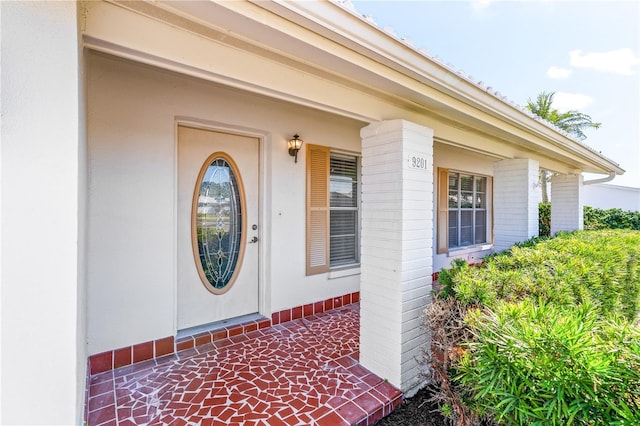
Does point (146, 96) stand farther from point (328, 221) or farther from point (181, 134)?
point (328, 221)

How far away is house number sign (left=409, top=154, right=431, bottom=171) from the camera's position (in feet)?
9.93

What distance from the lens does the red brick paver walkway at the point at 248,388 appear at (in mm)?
2451

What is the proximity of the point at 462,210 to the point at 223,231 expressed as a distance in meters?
6.08

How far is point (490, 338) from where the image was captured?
5.60 feet

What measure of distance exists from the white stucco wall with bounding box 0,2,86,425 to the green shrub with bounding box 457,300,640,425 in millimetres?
2061

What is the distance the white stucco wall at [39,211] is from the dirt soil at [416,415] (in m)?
2.34

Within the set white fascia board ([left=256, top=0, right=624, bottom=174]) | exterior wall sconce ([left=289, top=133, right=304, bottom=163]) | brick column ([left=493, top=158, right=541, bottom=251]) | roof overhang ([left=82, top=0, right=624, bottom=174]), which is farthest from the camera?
brick column ([left=493, top=158, right=541, bottom=251])

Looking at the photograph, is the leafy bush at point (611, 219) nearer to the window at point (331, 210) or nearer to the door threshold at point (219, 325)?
the window at point (331, 210)

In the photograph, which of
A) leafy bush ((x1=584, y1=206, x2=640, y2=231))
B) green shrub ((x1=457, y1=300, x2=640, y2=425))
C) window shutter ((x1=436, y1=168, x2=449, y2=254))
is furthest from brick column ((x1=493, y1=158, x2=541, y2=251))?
leafy bush ((x1=584, y1=206, x2=640, y2=231))

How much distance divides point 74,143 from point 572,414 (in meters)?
2.50

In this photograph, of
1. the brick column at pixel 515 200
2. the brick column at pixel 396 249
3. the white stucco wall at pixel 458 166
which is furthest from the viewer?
the white stucco wall at pixel 458 166

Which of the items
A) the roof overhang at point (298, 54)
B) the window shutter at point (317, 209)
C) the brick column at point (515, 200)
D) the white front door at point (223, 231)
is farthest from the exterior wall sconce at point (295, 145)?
the brick column at point (515, 200)

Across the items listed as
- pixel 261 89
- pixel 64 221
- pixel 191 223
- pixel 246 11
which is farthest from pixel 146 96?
pixel 64 221

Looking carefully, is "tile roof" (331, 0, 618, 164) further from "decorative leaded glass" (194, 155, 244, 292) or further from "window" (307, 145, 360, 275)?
"decorative leaded glass" (194, 155, 244, 292)
